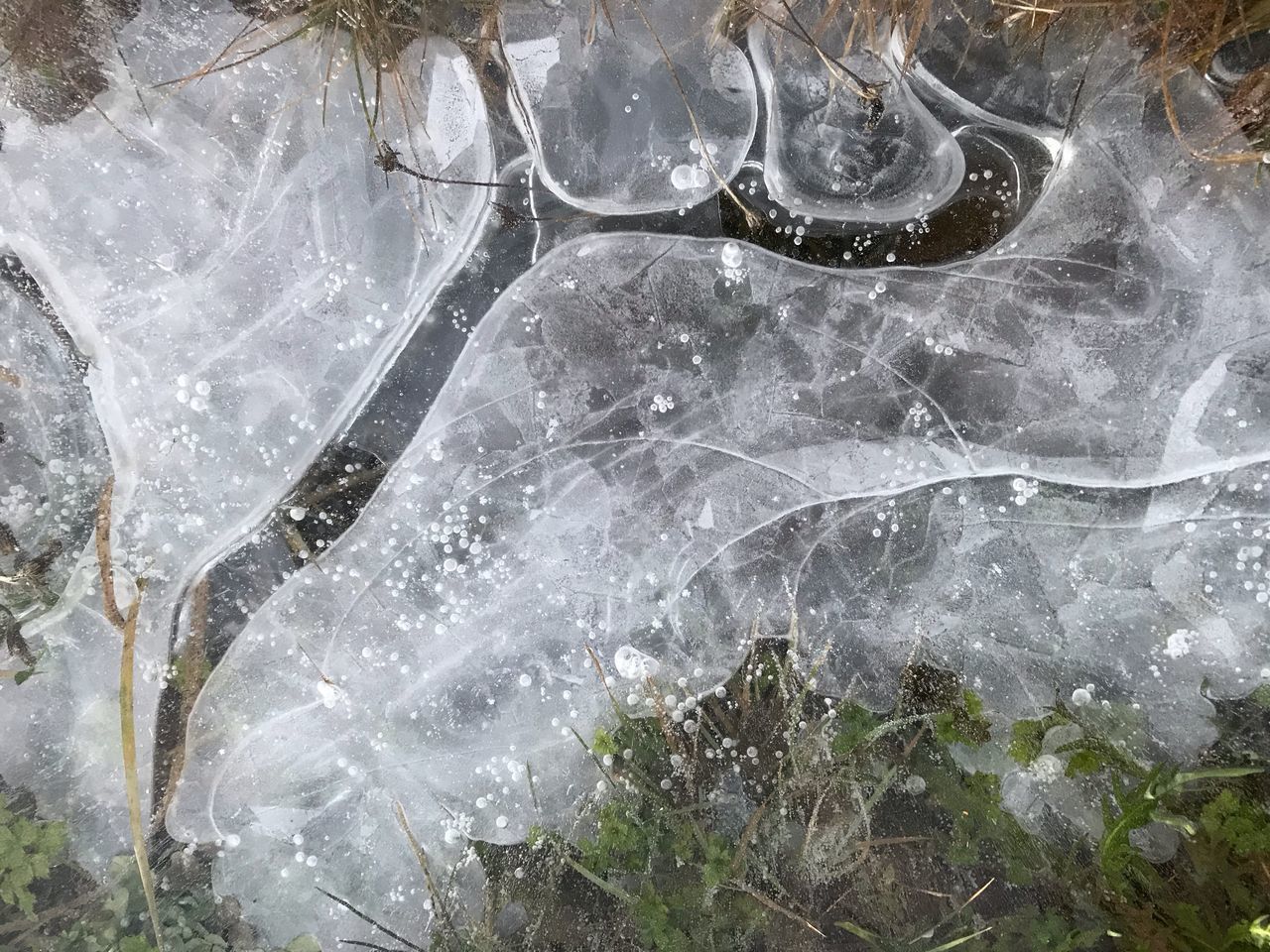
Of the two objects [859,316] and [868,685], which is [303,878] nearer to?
[868,685]

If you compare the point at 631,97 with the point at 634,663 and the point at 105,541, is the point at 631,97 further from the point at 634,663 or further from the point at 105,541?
the point at 105,541

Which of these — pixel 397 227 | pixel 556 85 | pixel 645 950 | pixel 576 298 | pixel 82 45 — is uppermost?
pixel 82 45

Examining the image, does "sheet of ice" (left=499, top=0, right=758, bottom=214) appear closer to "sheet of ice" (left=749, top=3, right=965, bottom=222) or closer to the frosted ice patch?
"sheet of ice" (left=749, top=3, right=965, bottom=222)

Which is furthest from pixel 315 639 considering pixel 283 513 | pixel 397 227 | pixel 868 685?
pixel 868 685

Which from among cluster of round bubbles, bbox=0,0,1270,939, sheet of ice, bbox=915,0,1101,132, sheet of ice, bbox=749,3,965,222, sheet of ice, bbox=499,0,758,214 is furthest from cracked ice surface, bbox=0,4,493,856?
sheet of ice, bbox=915,0,1101,132

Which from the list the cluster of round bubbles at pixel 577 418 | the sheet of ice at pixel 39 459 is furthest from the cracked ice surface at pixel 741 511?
the sheet of ice at pixel 39 459

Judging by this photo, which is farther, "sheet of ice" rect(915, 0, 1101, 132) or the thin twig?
the thin twig

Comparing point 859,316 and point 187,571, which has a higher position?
point 859,316
